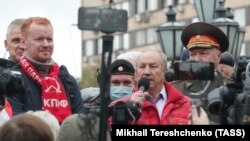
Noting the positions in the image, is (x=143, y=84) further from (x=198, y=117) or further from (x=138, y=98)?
(x=198, y=117)

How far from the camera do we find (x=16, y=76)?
8.32 meters

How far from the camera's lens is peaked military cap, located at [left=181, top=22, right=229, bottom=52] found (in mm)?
9828

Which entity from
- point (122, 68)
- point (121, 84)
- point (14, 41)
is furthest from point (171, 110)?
point (14, 41)

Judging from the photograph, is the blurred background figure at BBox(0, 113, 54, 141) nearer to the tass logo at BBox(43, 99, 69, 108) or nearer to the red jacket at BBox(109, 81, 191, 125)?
the red jacket at BBox(109, 81, 191, 125)

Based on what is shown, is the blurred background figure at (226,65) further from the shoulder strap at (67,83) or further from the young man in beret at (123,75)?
the shoulder strap at (67,83)

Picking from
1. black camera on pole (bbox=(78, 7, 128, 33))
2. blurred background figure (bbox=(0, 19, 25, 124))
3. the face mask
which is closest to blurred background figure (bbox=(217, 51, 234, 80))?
the face mask

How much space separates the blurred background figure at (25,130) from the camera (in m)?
6.77

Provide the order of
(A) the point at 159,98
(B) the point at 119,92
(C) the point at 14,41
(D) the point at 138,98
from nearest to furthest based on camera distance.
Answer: (D) the point at 138,98 < (A) the point at 159,98 < (B) the point at 119,92 < (C) the point at 14,41

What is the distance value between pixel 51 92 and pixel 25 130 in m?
2.55

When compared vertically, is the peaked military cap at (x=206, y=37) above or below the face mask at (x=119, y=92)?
above

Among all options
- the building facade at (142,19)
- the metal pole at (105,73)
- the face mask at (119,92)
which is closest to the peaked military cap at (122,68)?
the face mask at (119,92)

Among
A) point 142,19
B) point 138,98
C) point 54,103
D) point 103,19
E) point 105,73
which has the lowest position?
point 142,19

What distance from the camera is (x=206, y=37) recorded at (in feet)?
32.4

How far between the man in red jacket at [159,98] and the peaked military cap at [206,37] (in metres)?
0.42
